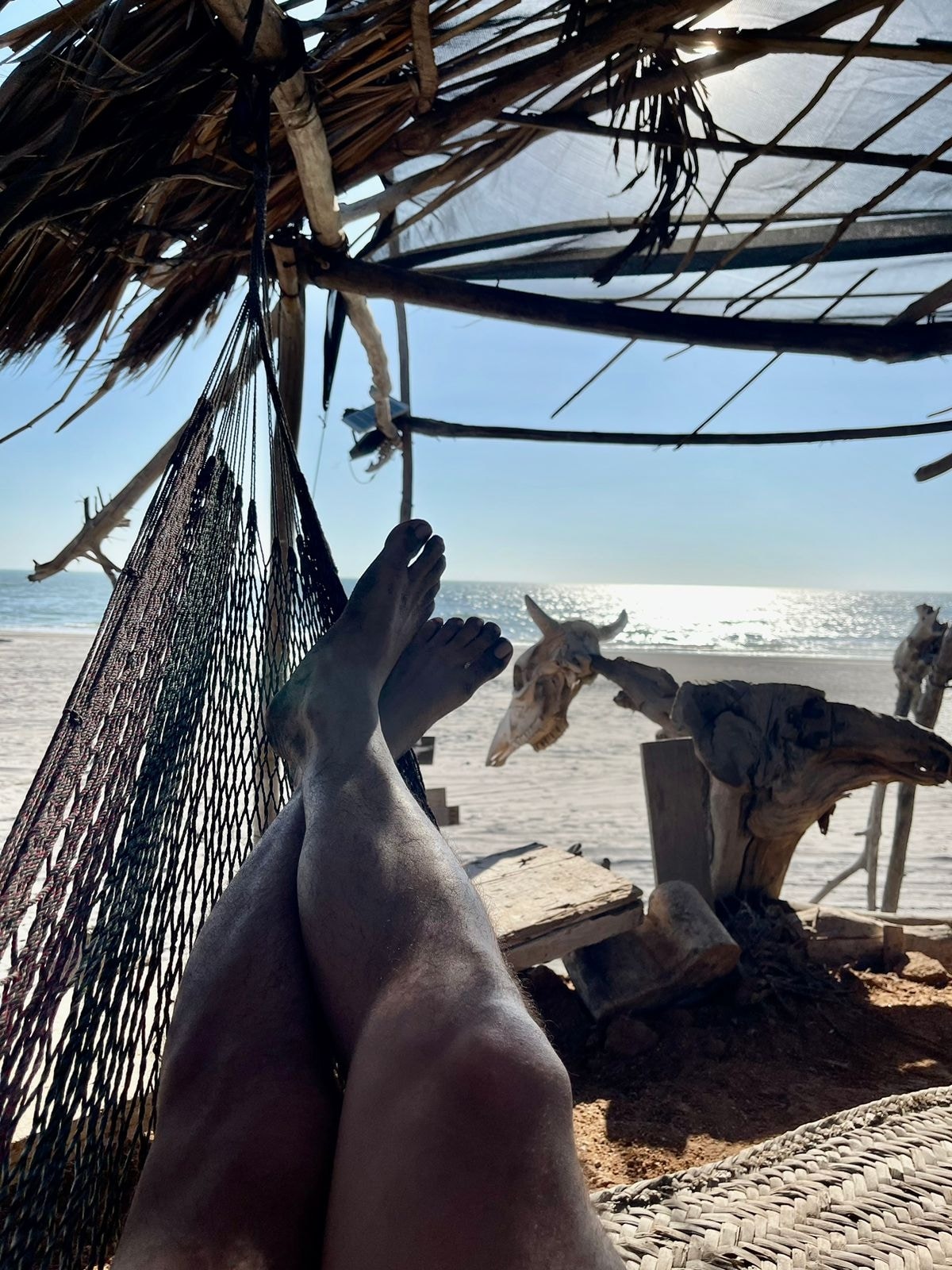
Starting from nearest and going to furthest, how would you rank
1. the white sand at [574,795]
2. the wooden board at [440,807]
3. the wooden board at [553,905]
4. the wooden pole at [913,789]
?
the wooden board at [553,905], the wooden board at [440,807], the wooden pole at [913,789], the white sand at [574,795]

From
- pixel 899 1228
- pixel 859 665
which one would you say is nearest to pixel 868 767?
pixel 899 1228

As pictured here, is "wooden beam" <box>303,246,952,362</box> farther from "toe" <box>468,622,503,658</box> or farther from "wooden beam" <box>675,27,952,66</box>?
"toe" <box>468,622,503,658</box>

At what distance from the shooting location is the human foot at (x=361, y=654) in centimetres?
102

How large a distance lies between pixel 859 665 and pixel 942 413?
56.3 ft

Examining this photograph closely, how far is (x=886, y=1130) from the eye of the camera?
109 cm

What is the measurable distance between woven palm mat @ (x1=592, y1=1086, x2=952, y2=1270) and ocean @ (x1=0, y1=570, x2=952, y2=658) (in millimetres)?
9124

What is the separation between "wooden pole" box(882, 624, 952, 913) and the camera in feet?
10.5

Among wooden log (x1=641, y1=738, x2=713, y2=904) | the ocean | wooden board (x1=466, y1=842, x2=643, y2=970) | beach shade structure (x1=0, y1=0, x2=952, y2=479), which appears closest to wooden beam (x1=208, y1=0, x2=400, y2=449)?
beach shade structure (x1=0, y1=0, x2=952, y2=479)

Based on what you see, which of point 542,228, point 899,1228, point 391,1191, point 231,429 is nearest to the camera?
point 391,1191

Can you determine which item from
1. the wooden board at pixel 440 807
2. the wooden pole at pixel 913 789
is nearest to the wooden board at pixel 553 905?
the wooden board at pixel 440 807

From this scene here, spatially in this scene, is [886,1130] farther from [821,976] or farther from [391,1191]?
[821,976]

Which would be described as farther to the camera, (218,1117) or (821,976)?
(821,976)

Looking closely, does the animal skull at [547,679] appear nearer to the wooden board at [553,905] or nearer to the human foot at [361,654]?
the wooden board at [553,905]

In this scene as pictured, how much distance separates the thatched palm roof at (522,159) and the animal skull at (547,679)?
1168mm
